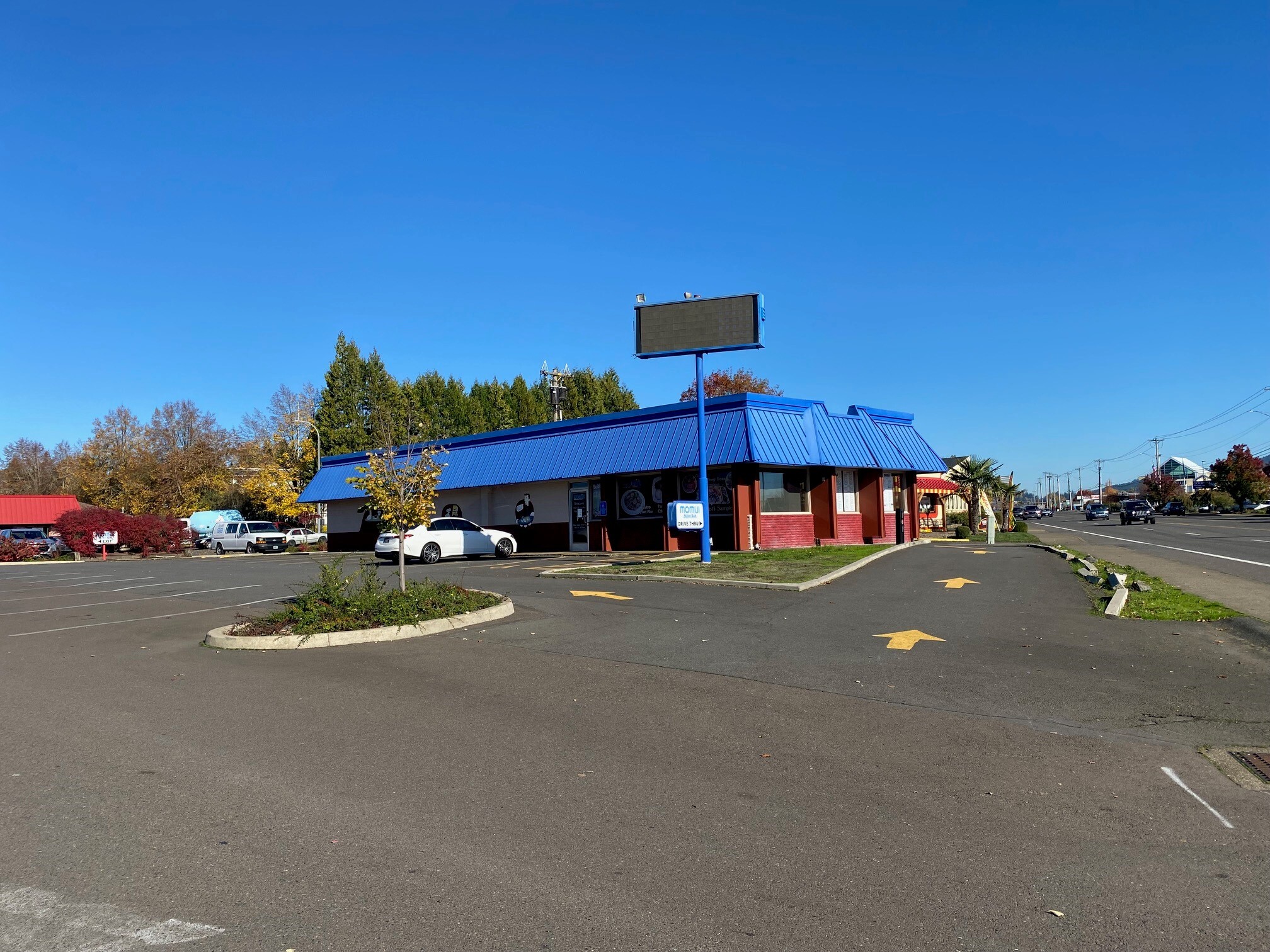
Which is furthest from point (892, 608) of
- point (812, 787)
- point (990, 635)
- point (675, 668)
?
point (812, 787)

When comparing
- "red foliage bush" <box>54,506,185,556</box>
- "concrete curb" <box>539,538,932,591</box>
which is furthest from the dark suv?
"red foliage bush" <box>54,506,185,556</box>

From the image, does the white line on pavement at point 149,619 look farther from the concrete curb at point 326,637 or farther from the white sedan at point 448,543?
the white sedan at point 448,543

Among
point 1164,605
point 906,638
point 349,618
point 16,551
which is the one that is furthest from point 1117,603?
point 16,551

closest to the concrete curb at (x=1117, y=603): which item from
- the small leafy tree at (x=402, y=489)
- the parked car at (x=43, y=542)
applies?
the small leafy tree at (x=402, y=489)

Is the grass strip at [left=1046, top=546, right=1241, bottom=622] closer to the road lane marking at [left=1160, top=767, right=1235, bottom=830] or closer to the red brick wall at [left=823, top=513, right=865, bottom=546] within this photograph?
the road lane marking at [left=1160, top=767, right=1235, bottom=830]

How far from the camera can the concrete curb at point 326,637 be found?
11641 mm

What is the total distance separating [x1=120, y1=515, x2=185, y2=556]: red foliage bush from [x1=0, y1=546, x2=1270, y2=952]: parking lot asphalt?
127ft

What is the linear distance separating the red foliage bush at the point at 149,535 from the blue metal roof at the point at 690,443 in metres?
20.1

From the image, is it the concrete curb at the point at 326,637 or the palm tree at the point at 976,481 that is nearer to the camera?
the concrete curb at the point at 326,637

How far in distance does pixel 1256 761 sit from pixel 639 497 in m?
25.2

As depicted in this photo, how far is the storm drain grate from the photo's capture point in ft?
19.6

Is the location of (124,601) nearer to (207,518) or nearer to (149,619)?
(149,619)

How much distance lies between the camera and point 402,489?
583 inches

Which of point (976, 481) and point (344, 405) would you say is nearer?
point (976, 481)
